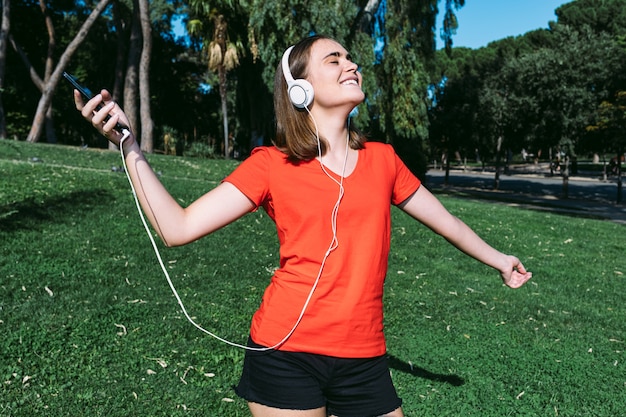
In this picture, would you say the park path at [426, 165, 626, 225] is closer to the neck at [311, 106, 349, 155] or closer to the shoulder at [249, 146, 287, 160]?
the neck at [311, 106, 349, 155]

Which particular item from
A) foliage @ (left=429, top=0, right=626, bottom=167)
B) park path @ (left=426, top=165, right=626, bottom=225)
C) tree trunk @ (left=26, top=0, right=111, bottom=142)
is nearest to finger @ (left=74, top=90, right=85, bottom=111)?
park path @ (left=426, top=165, right=626, bottom=225)

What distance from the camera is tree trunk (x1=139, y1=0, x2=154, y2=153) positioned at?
21.0 metres

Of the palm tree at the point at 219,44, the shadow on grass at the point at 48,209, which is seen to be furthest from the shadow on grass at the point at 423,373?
the palm tree at the point at 219,44

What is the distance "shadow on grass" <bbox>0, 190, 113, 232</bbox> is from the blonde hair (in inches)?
224

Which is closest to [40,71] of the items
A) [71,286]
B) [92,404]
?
[71,286]

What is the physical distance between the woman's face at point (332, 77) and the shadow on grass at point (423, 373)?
9.26 feet

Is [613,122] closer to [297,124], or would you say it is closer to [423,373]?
[423,373]

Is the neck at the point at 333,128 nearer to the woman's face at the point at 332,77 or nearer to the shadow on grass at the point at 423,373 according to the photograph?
the woman's face at the point at 332,77

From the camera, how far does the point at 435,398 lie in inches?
152

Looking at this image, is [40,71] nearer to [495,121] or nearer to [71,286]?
[495,121]

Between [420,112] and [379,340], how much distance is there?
60.8ft

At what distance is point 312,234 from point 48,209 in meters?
7.12

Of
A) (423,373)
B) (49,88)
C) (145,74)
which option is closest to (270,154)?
(423,373)

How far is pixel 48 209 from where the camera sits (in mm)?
7910
